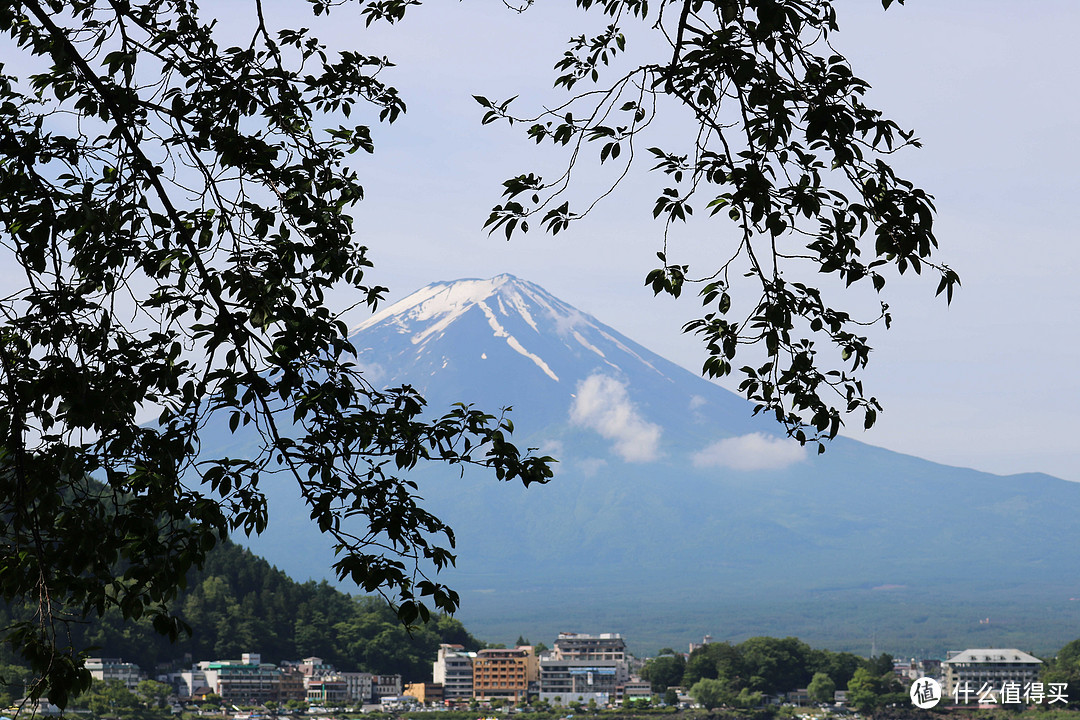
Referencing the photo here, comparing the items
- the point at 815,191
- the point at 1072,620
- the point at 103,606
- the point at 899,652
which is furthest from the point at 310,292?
the point at 1072,620

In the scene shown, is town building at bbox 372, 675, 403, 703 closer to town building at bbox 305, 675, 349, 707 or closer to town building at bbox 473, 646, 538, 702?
town building at bbox 305, 675, 349, 707

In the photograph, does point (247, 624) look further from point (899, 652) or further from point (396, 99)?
point (899, 652)

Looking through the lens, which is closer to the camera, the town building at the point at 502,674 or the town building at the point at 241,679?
the town building at the point at 241,679

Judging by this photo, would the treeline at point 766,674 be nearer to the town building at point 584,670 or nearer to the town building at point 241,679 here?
the town building at point 584,670

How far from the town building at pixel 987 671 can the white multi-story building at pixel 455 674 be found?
2475 cm

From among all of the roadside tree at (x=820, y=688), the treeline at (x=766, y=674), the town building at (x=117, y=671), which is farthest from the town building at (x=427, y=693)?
the roadside tree at (x=820, y=688)

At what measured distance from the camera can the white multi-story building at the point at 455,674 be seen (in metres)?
63.7

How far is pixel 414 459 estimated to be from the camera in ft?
14.6

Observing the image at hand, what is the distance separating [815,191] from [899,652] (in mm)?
125298

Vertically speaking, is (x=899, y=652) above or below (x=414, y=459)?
below

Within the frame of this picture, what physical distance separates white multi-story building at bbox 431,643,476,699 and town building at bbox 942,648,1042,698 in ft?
81.2

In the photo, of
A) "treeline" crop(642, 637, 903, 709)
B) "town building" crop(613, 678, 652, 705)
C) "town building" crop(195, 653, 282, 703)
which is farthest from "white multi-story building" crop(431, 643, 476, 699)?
"treeline" crop(642, 637, 903, 709)

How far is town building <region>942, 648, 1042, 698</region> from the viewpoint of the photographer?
211ft

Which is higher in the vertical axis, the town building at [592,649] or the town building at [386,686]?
the town building at [592,649]
